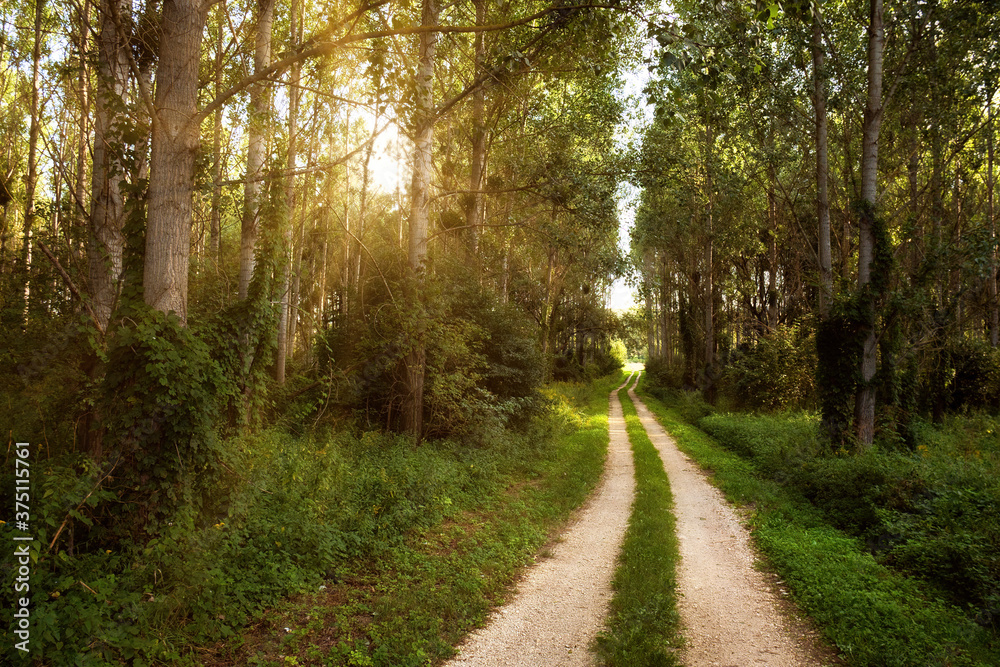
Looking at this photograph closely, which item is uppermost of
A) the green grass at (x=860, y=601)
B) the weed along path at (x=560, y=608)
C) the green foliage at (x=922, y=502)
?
the green foliage at (x=922, y=502)

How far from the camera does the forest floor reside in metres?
4.82

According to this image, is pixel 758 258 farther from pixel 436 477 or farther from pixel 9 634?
pixel 9 634

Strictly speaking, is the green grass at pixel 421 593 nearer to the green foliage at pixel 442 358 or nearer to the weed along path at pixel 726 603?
the weed along path at pixel 726 603

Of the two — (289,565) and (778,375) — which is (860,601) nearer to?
(289,565)

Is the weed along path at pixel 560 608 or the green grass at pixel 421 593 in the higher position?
the green grass at pixel 421 593

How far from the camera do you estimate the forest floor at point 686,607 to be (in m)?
4.82

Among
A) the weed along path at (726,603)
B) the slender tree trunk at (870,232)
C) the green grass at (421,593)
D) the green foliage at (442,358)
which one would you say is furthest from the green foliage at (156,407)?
the slender tree trunk at (870,232)

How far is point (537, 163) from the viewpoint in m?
15.5

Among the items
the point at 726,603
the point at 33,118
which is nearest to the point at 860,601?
the point at 726,603

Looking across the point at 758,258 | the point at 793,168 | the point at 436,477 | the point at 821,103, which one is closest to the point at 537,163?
the point at 821,103

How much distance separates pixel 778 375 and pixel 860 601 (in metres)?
16.8

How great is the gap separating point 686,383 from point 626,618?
28828 millimetres

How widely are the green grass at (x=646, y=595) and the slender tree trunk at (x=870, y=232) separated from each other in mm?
5370

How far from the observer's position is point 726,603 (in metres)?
5.86
